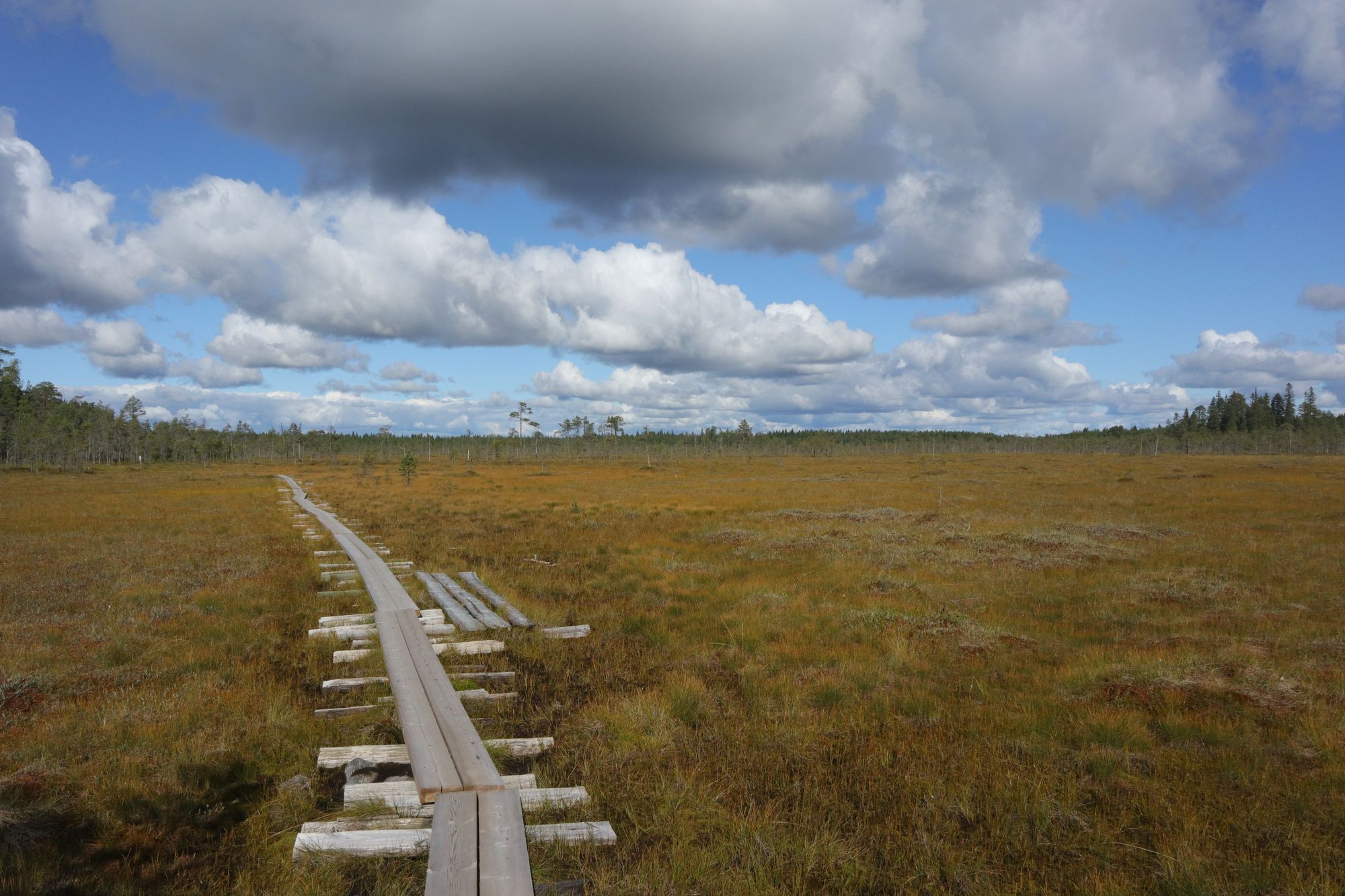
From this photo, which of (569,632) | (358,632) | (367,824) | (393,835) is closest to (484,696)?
(367,824)

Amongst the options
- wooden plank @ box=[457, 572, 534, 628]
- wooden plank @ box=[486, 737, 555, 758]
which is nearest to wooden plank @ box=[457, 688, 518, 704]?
wooden plank @ box=[486, 737, 555, 758]

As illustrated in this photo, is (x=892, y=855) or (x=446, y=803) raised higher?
(x=446, y=803)

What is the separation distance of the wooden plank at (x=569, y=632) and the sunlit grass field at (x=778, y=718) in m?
0.25

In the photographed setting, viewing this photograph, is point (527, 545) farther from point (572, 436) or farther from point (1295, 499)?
point (572, 436)

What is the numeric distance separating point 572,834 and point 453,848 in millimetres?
839

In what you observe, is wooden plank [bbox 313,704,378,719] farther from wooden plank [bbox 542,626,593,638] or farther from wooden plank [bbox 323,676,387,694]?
wooden plank [bbox 542,626,593,638]

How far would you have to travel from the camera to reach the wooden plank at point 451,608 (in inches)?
409

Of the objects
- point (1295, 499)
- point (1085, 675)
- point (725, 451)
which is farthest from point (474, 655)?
point (725, 451)

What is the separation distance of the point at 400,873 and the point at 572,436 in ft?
519

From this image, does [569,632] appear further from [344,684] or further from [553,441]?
[553,441]

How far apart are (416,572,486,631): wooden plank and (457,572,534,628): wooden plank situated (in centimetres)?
56

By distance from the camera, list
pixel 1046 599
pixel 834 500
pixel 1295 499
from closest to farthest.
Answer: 1. pixel 1046 599
2. pixel 1295 499
3. pixel 834 500

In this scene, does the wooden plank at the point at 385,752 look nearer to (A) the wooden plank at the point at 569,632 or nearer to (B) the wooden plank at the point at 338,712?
(B) the wooden plank at the point at 338,712

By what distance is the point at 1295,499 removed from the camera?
3300 centimetres
